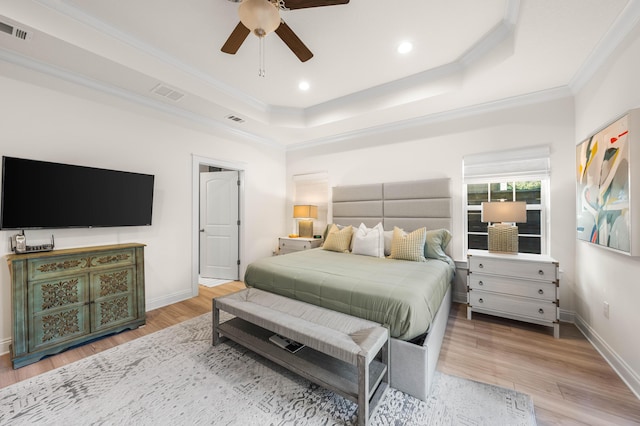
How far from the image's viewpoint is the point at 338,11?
2078 mm

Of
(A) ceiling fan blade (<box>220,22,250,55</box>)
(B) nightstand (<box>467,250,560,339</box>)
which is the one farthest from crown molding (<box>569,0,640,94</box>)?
(A) ceiling fan blade (<box>220,22,250,55</box>)

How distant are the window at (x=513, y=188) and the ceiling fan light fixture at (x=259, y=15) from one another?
291 centimetres

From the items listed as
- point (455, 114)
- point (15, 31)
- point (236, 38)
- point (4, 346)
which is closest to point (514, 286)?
point (455, 114)

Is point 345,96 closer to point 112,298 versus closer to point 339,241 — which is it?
point 339,241

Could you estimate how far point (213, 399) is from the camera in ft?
5.60

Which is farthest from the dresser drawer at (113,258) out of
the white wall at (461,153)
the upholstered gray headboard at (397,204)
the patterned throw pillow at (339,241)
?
the white wall at (461,153)

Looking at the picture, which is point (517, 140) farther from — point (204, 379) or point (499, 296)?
point (204, 379)

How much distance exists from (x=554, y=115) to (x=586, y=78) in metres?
0.48

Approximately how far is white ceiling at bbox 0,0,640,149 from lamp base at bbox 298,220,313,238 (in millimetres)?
2165

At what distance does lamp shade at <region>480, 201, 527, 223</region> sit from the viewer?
109 inches

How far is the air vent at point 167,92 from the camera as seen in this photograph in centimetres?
283

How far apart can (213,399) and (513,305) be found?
292 centimetres

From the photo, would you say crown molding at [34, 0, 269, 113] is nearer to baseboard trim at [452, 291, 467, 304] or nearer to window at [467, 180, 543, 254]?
window at [467, 180, 543, 254]

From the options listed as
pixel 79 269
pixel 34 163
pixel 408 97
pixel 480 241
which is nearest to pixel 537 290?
pixel 480 241
